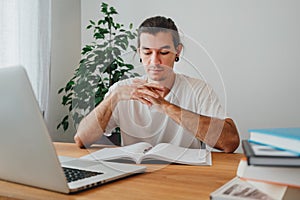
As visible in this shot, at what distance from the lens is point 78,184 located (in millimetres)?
802

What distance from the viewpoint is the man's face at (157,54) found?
104 cm

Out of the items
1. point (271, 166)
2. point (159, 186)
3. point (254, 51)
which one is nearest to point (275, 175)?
point (271, 166)

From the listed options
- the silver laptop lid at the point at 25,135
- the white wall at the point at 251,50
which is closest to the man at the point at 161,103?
the silver laptop lid at the point at 25,135

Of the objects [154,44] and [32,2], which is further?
[32,2]

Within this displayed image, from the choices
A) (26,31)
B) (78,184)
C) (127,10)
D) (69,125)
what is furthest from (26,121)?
(127,10)

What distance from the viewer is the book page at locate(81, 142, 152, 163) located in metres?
1.12

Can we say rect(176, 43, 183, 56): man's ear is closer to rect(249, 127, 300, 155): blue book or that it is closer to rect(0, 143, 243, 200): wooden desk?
rect(0, 143, 243, 200): wooden desk

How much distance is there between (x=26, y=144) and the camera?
2.50ft

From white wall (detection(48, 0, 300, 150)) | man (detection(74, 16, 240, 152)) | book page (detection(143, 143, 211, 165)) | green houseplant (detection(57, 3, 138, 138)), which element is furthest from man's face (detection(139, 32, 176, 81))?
white wall (detection(48, 0, 300, 150))

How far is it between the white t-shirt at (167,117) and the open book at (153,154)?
0.07 feet

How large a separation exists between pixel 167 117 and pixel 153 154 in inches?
5.9

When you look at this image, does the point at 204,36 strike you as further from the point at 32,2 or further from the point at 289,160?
the point at 289,160

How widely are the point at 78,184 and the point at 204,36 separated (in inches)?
86.0

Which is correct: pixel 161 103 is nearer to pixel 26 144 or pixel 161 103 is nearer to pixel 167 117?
pixel 167 117
